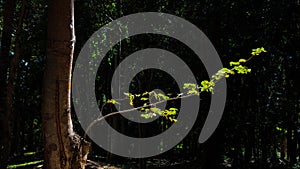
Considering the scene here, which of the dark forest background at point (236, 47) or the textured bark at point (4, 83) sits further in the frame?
the dark forest background at point (236, 47)

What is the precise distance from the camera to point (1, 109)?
26.1 ft

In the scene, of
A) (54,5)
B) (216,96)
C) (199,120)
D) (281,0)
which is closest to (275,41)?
(281,0)

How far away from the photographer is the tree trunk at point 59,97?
1.80 metres

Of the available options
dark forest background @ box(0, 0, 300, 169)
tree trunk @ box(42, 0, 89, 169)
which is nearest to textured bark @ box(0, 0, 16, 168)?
dark forest background @ box(0, 0, 300, 169)

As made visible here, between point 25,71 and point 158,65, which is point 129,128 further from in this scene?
point 158,65

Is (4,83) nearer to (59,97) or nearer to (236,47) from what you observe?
(59,97)

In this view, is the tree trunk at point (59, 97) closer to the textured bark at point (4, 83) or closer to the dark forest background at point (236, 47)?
the textured bark at point (4, 83)

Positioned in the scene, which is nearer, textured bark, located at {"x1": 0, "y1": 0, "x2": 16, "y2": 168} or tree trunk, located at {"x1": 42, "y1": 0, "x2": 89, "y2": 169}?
tree trunk, located at {"x1": 42, "y1": 0, "x2": 89, "y2": 169}

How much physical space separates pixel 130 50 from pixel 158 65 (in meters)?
1.76

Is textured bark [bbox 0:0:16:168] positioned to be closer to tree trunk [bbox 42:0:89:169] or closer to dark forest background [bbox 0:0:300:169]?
dark forest background [bbox 0:0:300:169]

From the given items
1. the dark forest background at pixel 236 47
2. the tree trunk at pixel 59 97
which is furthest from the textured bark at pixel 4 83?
the tree trunk at pixel 59 97

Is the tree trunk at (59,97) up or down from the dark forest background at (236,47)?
down

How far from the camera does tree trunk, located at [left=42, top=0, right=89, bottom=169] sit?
1796 millimetres

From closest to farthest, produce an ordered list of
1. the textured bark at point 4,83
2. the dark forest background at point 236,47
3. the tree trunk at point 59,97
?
the tree trunk at point 59,97, the textured bark at point 4,83, the dark forest background at point 236,47
